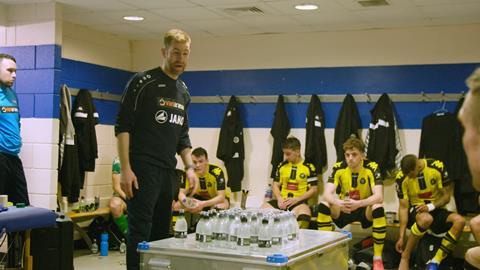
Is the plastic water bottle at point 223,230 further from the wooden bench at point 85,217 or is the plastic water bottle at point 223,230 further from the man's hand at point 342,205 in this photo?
the wooden bench at point 85,217

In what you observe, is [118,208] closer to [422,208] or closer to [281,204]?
[281,204]

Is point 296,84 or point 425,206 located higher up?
point 296,84

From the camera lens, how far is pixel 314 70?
24.8ft

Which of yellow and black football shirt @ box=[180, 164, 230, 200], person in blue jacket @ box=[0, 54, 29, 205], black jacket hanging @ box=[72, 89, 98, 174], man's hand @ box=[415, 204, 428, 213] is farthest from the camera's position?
yellow and black football shirt @ box=[180, 164, 230, 200]

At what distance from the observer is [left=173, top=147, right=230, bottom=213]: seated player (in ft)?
23.0

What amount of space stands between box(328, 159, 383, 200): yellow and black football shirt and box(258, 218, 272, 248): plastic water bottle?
3.41 metres

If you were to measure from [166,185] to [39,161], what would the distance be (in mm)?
3216

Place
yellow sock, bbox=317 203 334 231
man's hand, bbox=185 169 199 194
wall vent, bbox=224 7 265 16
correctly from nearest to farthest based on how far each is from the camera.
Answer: man's hand, bbox=185 169 199 194 < wall vent, bbox=224 7 265 16 < yellow sock, bbox=317 203 334 231

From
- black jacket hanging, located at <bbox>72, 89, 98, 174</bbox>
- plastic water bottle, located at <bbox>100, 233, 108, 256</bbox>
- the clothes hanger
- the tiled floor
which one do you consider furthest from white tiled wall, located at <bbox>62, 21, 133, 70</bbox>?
the clothes hanger

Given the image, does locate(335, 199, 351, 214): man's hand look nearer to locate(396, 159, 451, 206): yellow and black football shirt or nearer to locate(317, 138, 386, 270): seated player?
locate(317, 138, 386, 270): seated player

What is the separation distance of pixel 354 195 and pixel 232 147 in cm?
180

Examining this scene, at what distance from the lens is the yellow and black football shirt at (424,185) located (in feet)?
20.5

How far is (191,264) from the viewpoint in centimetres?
307

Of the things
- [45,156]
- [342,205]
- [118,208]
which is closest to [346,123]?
[342,205]
